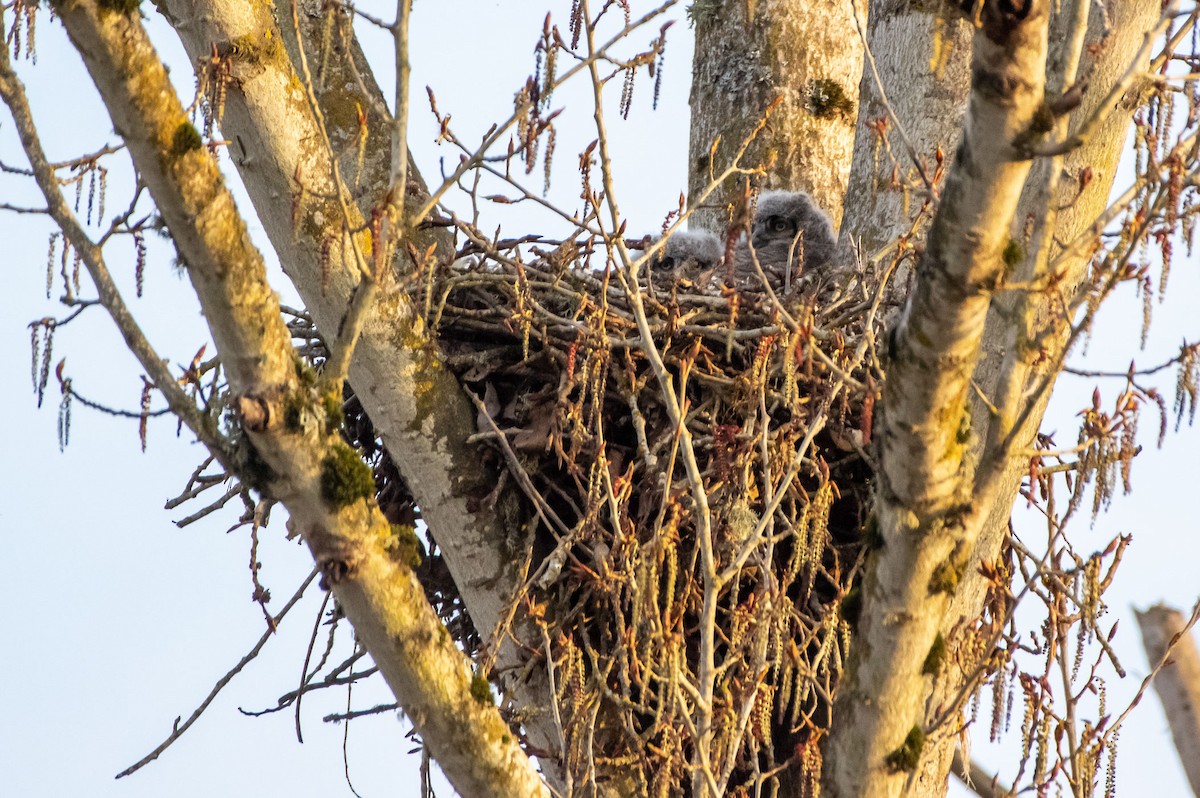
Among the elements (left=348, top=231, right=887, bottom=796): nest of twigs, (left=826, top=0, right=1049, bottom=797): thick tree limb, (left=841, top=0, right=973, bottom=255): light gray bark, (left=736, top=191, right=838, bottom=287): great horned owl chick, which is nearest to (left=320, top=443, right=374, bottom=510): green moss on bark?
(left=348, top=231, right=887, bottom=796): nest of twigs

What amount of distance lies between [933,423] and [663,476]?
1138mm

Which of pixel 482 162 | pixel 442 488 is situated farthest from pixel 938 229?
pixel 442 488

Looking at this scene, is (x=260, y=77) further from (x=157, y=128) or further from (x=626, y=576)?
(x=626, y=576)

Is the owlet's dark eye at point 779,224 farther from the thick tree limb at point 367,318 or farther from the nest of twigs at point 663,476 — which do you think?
the thick tree limb at point 367,318

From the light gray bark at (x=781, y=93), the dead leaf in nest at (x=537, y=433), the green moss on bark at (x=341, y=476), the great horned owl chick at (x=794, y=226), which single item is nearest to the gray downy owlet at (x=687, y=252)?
the great horned owl chick at (x=794, y=226)

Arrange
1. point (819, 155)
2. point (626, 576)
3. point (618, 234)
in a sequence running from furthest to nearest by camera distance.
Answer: point (819, 155) → point (626, 576) → point (618, 234)

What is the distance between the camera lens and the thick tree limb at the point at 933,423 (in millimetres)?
2191

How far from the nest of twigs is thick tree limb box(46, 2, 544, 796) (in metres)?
0.51

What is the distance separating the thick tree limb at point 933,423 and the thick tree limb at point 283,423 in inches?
34.1

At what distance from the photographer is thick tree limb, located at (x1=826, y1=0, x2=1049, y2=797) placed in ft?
7.19

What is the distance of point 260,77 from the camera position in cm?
362

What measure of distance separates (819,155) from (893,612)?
3.61 meters

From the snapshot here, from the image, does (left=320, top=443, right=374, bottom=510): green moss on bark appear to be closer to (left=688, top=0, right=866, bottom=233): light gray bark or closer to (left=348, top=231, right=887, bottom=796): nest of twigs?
(left=348, top=231, right=887, bottom=796): nest of twigs

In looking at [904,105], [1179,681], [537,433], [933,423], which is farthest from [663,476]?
[904,105]
